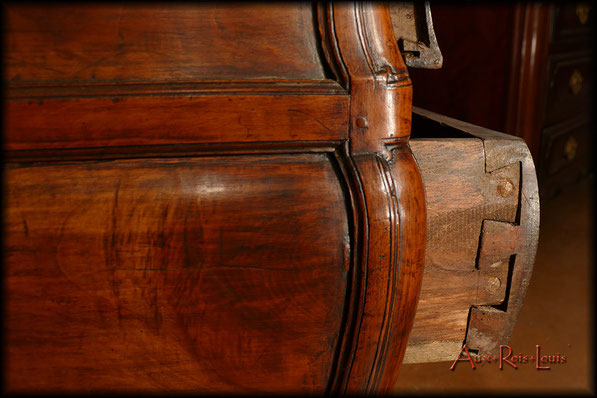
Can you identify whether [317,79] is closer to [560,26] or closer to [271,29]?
[271,29]

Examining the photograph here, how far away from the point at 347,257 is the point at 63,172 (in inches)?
9.6

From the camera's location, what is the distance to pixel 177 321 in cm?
46

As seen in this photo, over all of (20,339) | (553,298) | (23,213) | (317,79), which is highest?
(317,79)

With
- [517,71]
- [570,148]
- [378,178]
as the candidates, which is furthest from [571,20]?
[378,178]

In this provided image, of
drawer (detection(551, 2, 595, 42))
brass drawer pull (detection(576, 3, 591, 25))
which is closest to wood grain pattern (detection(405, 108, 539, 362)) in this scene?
drawer (detection(551, 2, 595, 42))

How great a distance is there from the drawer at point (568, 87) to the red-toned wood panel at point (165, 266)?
4.74 feet

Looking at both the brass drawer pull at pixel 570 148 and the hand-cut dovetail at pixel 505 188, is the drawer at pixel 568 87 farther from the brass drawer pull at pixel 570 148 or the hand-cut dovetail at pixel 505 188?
the hand-cut dovetail at pixel 505 188

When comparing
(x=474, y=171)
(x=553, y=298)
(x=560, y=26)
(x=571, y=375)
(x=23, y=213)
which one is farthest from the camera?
(x=560, y=26)

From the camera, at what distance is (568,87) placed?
179 centimetres

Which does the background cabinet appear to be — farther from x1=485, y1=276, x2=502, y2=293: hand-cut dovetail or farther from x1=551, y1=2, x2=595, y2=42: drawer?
x1=485, y1=276, x2=502, y2=293: hand-cut dovetail

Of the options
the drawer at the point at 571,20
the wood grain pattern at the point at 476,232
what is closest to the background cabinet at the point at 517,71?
the drawer at the point at 571,20

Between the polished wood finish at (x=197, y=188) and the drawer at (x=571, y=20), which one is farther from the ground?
the drawer at (x=571, y=20)

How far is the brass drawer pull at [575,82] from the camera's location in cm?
180

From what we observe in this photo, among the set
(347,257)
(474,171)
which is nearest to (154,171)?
(347,257)
